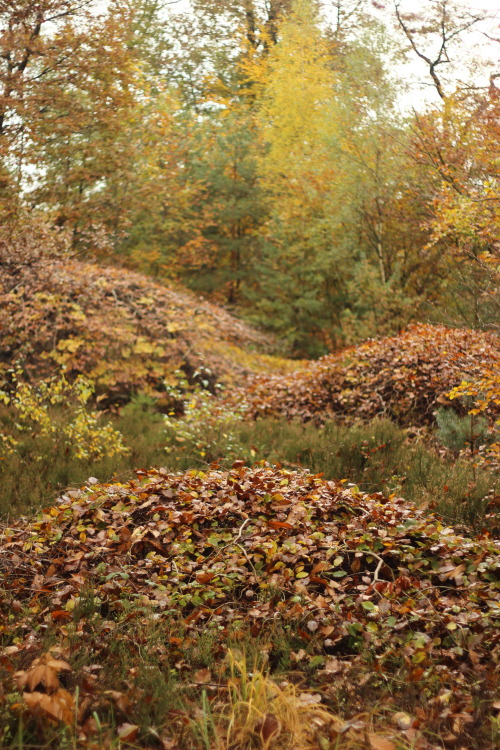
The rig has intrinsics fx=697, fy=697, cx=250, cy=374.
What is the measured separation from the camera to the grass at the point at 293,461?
20.6 feet

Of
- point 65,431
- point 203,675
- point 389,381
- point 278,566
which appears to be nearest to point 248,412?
point 389,381

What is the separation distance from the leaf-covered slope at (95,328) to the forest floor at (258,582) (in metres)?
1.47

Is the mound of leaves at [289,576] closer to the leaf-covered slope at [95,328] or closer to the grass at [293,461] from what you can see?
Result: the grass at [293,461]

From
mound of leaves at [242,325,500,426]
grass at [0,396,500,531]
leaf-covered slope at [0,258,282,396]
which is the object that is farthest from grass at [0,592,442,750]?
leaf-covered slope at [0,258,282,396]

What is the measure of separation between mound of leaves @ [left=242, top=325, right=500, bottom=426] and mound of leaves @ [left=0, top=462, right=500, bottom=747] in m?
3.41

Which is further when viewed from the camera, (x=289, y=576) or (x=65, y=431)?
(x=65, y=431)

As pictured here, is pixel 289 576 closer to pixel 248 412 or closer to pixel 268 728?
pixel 268 728

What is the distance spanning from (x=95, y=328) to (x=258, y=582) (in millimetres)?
6988

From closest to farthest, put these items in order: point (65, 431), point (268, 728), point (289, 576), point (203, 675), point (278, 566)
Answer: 1. point (268, 728)
2. point (203, 675)
3. point (289, 576)
4. point (278, 566)
5. point (65, 431)

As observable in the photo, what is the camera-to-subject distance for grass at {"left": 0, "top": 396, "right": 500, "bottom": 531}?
6.27m

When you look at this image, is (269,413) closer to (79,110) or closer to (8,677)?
(79,110)

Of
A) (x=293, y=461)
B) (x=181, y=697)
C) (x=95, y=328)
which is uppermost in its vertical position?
(x=95, y=328)

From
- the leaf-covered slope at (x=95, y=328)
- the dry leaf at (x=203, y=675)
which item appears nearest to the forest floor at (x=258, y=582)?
the dry leaf at (x=203, y=675)

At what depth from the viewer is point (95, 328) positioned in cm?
1052
